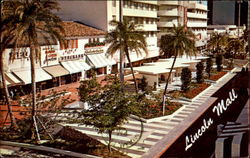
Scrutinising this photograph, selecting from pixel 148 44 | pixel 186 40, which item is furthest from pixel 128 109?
pixel 186 40

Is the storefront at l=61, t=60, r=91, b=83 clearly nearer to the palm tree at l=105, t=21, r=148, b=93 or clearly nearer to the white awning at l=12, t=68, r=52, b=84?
the white awning at l=12, t=68, r=52, b=84

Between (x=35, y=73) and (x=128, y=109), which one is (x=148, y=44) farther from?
(x=35, y=73)

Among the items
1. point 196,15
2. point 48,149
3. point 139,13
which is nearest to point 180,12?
point 196,15

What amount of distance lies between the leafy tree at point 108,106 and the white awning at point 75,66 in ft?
3.37

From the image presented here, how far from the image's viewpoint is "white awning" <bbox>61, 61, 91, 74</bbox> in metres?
3.99

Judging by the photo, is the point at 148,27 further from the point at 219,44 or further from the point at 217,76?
the point at 217,76

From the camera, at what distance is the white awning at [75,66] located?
13.1 feet

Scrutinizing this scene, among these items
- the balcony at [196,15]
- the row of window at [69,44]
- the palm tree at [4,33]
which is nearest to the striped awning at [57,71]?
the row of window at [69,44]

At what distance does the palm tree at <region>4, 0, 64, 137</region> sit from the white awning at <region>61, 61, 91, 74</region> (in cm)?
34

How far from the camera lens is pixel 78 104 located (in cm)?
637

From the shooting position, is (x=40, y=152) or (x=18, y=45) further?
(x=40, y=152)

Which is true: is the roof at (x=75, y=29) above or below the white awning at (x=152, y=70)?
above

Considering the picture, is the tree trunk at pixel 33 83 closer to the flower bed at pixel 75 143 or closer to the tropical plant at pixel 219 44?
the flower bed at pixel 75 143

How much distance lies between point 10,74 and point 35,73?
588 mm
